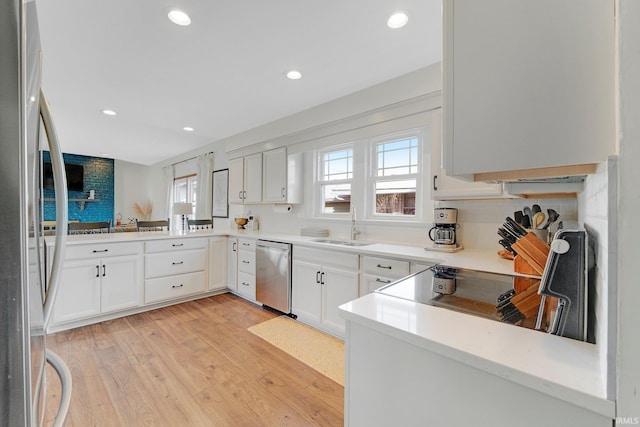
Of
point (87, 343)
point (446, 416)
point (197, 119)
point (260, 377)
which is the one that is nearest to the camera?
point (446, 416)

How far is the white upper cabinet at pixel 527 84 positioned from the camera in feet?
1.94

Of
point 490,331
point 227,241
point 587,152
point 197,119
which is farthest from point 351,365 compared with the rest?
point 197,119

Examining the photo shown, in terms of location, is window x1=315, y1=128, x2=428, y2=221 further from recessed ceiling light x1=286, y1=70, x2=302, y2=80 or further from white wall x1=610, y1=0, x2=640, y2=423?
white wall x1=610, y1=0, x2=640, y2=423

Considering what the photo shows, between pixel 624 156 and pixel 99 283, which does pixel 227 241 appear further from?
pixel 624 156

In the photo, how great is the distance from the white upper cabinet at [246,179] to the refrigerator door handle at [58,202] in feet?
10.3

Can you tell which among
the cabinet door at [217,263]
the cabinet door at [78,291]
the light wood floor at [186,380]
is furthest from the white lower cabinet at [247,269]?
the cabinet door at [78,291]

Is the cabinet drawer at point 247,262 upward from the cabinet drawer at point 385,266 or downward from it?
downward

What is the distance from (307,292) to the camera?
2.79 metres

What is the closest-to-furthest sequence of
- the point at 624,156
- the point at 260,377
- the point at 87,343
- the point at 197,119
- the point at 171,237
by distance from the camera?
the point at 624,156 < the point at 260,377 < the point at 87,343 < the point at 171,237 < the point at 197,119

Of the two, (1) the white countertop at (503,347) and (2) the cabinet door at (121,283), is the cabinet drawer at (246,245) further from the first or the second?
(1) the white countertop at (503,347)

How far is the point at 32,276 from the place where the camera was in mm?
583

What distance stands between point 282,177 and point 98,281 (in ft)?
7.60

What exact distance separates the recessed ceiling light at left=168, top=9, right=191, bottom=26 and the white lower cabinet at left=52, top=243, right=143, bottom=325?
7.68ft

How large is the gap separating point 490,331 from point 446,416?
0.27 m
